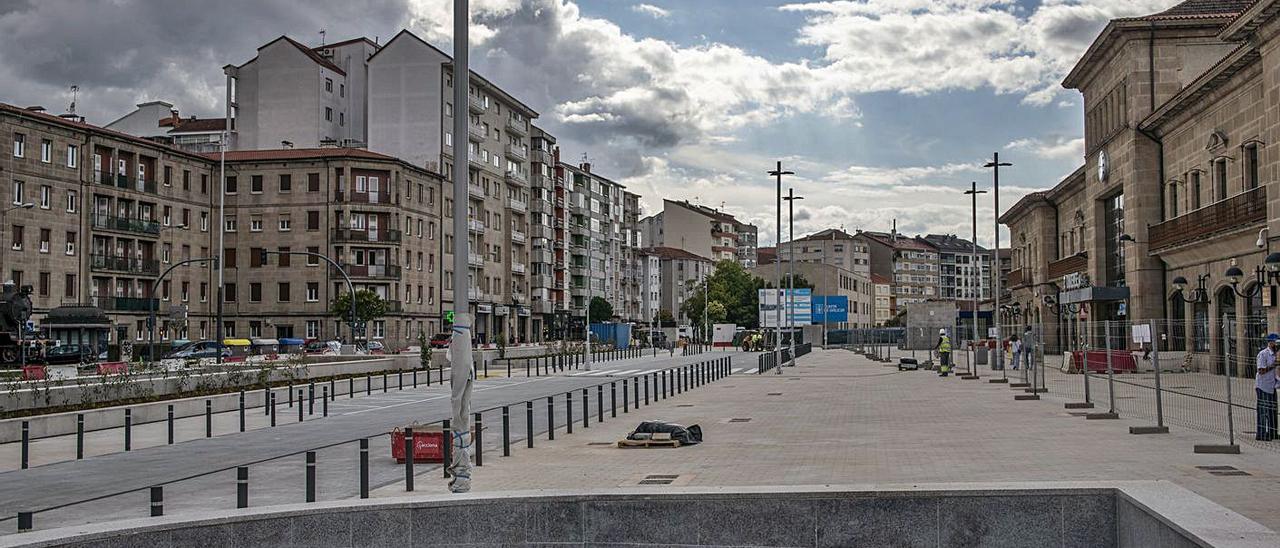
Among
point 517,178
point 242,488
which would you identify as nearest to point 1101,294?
point 242,488

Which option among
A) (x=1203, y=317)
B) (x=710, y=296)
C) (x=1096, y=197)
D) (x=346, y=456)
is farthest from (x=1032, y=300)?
(x=710, y=296)

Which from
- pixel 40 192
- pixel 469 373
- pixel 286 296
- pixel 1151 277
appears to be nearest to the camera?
pixel 469 373

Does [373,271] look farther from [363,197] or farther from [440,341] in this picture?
[440,341]

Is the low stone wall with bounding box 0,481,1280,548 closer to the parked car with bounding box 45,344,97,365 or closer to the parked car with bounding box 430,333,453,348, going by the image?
the parked car with bounding box 45,344,97,365

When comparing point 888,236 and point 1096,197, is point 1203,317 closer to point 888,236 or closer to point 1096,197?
point 1096,197

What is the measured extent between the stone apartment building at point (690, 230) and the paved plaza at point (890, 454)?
452 feet

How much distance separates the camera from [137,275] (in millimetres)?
68000

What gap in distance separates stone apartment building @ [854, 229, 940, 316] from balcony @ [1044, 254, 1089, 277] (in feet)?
374

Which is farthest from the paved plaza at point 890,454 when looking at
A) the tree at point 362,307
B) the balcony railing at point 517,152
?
the balcony railing at point 517,152

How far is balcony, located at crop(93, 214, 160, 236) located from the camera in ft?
213

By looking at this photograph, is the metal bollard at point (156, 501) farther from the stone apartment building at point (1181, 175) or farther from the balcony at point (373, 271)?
the balcony at point (373, 271)

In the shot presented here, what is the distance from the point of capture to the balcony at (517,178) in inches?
3799

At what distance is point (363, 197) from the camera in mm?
78062

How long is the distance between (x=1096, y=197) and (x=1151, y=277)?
8136mm
